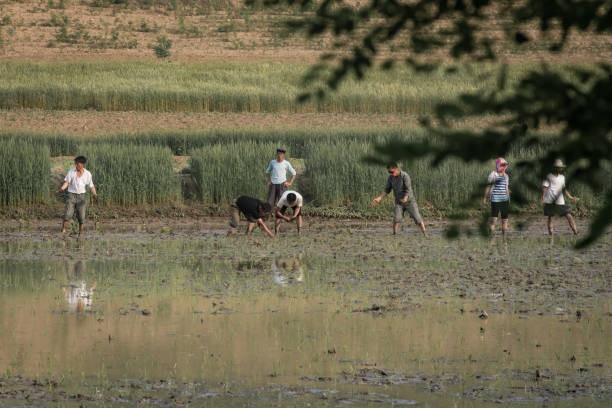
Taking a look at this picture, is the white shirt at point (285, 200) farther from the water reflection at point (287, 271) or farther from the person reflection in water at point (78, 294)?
the person reflection in water at point (78, 294)

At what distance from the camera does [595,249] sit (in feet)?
70.3

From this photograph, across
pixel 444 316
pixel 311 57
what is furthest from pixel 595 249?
pixel 311 57

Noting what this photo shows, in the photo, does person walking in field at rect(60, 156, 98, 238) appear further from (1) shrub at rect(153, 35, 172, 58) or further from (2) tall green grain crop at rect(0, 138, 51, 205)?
(1) shrub at rect(153, 35, 172, 58)

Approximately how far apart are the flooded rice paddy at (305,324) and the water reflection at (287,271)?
4 cm

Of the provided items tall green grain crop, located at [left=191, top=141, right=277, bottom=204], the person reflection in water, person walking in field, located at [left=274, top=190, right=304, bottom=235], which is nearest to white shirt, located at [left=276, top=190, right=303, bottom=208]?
person walking in field, located at [left=274, top=190, right=304, bottom=235]

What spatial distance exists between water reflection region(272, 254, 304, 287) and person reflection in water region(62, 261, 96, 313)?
2578 mm

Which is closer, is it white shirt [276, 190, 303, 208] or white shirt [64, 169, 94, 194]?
white shirt [276, 190, 303, 208]

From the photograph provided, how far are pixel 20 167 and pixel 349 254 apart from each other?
997 centimetres

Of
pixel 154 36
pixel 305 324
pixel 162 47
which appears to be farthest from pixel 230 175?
pixel 154 36

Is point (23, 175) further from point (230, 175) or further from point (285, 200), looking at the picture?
point (285, 200)

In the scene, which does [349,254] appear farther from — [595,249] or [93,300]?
[93,300]

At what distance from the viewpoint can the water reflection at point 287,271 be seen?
17.2 metres

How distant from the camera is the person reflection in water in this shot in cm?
1484

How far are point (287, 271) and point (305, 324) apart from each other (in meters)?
4.77
